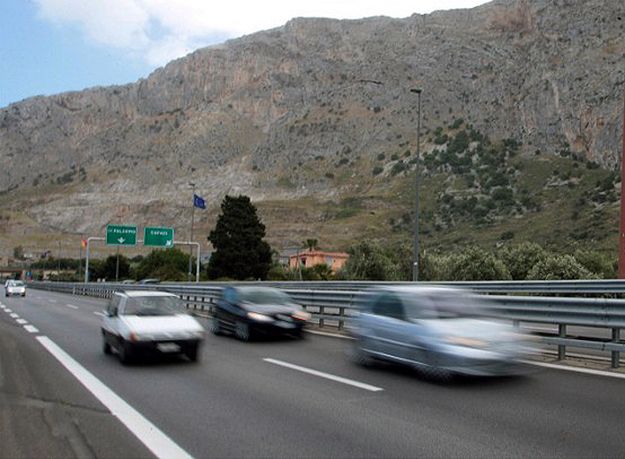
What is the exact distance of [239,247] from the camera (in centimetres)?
6053

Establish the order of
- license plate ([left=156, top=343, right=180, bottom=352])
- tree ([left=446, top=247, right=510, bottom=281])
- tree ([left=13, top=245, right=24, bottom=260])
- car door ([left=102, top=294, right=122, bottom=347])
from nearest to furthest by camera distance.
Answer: license plate ([left=156, top=343, right=180, bottom=352]) → car door ([left=102, top=294, right=122, bottom=347]) → tree ([left=446, top=247, right=510, bottom=281]) → tree ([left=13, top=245, right=24, bottom=260])

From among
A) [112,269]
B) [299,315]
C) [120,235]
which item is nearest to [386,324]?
[299,315]

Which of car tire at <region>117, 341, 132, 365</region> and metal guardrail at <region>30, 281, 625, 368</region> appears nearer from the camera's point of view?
metal guardrail at <region>30, 281, 625, 368</region>

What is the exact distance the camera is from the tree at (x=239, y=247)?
60125 mm

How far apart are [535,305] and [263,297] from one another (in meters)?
7.07

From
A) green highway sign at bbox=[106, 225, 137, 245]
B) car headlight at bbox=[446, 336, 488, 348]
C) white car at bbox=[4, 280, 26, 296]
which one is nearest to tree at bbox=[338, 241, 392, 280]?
green highway sign at bbox=[106, 225, 137, 245]

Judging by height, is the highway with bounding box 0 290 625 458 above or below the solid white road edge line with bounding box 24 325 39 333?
above

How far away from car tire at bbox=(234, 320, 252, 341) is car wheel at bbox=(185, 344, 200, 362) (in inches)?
124

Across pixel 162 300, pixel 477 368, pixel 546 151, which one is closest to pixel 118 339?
pixel 162 300

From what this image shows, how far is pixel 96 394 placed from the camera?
28.9 ft

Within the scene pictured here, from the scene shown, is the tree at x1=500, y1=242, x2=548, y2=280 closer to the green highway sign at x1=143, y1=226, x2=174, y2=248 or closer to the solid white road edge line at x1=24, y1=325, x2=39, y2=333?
the green highway sign at x1=143, y1=226, x2=174, y2=248

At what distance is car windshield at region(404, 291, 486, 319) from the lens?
32.1 ft

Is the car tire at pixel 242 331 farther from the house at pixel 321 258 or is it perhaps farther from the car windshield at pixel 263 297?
the house at pixel 321 258

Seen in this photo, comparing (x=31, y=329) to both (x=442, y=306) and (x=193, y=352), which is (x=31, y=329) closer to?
(x=193, y=352)
